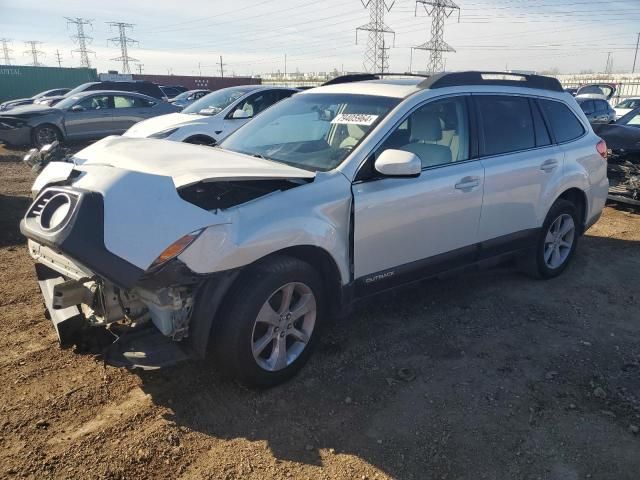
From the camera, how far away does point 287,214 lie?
3.05 m

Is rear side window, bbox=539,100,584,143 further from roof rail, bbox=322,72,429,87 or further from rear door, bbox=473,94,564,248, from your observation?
roof rail, bbox=322,72,429,87

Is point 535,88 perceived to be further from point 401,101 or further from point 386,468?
point 386,468

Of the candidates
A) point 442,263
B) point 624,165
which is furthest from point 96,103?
point 442,263

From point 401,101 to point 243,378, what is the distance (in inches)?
85.4

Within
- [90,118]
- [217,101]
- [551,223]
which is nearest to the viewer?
[551,223]

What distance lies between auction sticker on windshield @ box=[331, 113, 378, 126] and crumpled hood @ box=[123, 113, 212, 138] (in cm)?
642

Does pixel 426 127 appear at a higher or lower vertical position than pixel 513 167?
higher

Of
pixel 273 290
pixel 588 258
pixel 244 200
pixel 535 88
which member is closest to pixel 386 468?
pixel 273 290

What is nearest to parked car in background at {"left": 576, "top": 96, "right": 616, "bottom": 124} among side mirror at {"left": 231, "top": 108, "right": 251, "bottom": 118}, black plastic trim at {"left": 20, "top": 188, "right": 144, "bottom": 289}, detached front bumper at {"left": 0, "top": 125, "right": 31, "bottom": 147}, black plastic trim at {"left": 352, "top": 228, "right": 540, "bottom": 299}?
side mirror at {"left": 231, "top": 108, "right": 251, "bottom": 118}

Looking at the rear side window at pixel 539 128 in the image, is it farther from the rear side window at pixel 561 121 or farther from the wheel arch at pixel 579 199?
the wheel arch at pixel 579 199

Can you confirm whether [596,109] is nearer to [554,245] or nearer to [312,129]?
[554,245]

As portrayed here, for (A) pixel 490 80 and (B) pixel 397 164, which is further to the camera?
(A) pixel 490 80

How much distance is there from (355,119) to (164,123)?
7.07m

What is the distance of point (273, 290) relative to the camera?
2992mm
